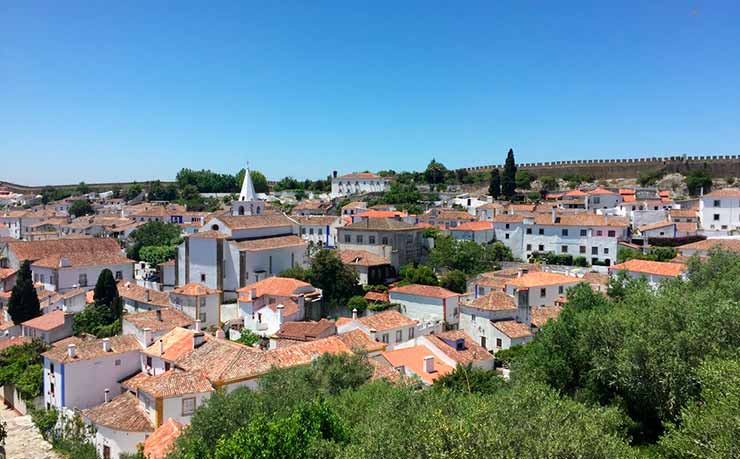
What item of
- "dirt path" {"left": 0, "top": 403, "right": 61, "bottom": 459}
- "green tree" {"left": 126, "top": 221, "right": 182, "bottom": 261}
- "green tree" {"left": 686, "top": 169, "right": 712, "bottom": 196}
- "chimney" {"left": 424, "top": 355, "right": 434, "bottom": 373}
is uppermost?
"green tree" {"left": 686, "top": 169, "right": 712, "bottom": 196}

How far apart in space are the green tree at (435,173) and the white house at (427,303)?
55.6 metres

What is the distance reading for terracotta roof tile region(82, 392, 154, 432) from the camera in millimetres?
20141

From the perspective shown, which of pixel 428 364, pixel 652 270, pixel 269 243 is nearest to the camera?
pixel 428 364

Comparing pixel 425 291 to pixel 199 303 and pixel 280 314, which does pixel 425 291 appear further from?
pixel 199 303

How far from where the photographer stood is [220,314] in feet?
115

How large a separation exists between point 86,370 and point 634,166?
252 feet

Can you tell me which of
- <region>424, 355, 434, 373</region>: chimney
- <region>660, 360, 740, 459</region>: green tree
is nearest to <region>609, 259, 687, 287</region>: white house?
<region>424, 355, 434, 373</region>: chimney

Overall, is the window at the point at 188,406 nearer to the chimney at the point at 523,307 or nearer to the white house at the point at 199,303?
the white house at the point at 199,303

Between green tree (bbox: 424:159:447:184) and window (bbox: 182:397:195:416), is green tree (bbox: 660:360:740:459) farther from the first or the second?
green tree (bbox: 424:159:447:184)

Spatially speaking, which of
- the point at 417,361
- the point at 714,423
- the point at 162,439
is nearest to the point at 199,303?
the point at 417,361

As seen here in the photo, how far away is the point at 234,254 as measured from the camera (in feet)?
125

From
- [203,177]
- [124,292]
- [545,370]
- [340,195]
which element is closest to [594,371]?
[545,370]

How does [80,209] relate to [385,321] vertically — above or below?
above

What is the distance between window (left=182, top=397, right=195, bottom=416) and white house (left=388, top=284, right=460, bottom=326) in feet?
50.3
